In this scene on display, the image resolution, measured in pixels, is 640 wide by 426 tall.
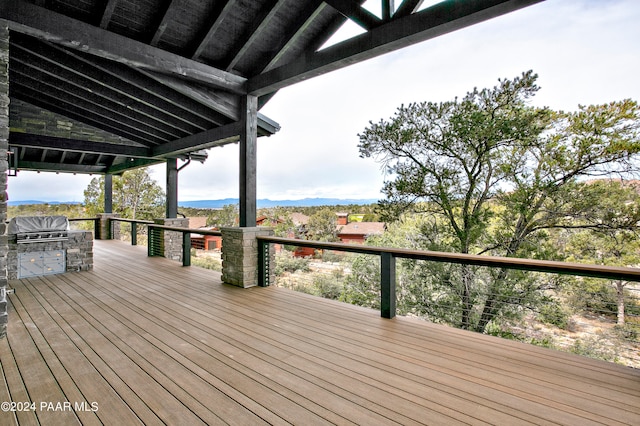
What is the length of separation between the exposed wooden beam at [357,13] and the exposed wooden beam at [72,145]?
22.5ft

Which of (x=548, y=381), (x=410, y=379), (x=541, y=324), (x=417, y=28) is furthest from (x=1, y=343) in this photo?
(x=541, y=324)

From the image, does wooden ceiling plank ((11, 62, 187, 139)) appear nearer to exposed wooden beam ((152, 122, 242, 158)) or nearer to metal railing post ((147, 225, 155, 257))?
exposed wooden beam ((152, 122, 242, 158))

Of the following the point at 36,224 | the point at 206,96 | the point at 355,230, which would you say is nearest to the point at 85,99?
the point at 36,224

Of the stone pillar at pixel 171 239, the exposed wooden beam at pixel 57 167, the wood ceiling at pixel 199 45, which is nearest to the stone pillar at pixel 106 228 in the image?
the exposed wooden beam at pixel 57 167

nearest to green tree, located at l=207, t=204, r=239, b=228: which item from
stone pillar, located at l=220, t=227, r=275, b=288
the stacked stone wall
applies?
the stacked stone wall

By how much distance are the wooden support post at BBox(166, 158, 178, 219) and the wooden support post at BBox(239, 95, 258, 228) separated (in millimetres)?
4622

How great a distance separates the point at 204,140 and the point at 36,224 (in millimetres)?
3376

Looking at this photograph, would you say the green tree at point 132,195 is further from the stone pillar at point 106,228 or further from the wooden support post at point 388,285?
the wooden support post at point 388,285

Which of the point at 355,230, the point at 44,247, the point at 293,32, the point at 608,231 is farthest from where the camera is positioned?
the point at 355,230

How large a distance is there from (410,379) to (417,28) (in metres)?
3.06

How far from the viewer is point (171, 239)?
8.93m

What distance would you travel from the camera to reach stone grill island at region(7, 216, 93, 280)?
5.57m

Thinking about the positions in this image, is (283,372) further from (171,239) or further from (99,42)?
(171,239)

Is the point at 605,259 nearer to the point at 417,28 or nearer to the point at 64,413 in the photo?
the point at 417,28
